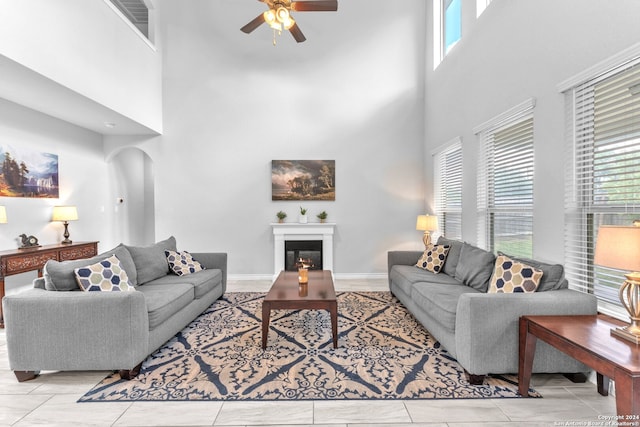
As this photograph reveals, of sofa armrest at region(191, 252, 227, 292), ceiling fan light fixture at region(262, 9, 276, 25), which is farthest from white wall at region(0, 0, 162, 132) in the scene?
sofa armrest at region(191, 252, 227, 292)

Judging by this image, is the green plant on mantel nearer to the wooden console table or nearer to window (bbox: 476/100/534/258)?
window (bbox: 476/100/534/258)

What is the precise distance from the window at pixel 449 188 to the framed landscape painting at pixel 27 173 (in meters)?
6.20

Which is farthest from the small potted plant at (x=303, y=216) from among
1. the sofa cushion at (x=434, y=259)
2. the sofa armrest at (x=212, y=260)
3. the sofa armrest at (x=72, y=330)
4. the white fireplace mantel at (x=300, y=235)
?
the sofa armrest at (x=72, y=330)

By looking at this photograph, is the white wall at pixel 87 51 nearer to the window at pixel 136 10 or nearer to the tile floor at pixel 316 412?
the window at pixel 136 10

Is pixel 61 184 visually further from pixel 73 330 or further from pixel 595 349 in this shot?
pixel 595 349

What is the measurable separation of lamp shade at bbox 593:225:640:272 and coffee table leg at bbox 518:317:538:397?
2.42ft

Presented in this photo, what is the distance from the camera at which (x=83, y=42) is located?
4.18 metres

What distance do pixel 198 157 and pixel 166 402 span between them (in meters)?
4.82

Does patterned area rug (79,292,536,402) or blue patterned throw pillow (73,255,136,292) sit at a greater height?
blue patterned throw pillow (73,255,136,292)

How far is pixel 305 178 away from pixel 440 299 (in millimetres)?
3843

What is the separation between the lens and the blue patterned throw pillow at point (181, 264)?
436 centimetres

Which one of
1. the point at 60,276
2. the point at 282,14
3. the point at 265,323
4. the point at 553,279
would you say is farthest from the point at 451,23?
the point at 60,276

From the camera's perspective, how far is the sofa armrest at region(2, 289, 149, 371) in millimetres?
2576

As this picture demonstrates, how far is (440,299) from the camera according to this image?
313cm
